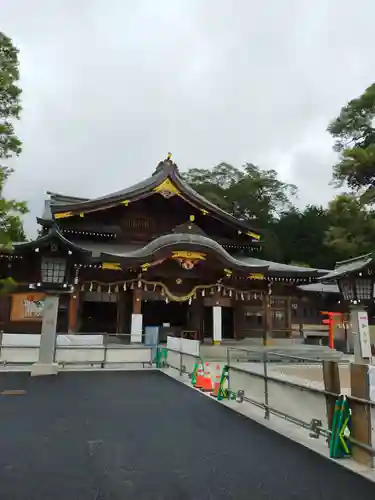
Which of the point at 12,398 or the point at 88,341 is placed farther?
the point at 88,341

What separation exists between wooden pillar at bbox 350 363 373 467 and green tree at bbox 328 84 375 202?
16474 millimetres

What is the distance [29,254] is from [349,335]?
55.9 ft

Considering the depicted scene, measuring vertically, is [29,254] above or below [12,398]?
above

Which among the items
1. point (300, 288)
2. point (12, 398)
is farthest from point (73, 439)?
point (300, 288)

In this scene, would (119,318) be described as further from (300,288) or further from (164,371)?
(300,288)

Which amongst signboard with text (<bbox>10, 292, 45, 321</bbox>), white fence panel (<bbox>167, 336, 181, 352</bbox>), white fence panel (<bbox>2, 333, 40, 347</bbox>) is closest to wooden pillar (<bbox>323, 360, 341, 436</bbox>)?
white fence panel (<bbox>167, 336, 181, 352</bbox>)

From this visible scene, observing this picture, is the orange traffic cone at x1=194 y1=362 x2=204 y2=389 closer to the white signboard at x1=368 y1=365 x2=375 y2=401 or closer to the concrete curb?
the concrete curb

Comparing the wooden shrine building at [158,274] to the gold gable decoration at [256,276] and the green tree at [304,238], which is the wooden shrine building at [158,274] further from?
the green tree at [304,238]

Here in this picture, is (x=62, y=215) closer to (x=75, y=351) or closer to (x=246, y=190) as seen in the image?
(x=75, y=351)

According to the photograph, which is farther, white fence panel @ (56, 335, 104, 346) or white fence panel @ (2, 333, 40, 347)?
white fence panel @ (56, 335, 104, 346)

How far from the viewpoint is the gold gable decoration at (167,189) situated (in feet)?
65.7

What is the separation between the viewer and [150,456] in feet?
14.6

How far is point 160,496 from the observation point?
11.1 ft

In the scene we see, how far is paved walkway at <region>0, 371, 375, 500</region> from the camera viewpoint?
3518 mm
